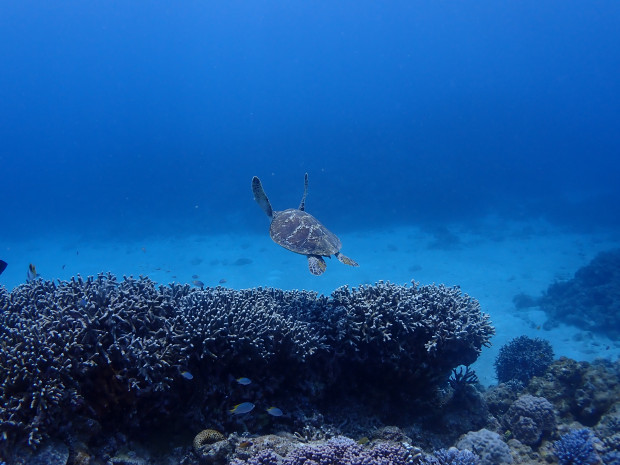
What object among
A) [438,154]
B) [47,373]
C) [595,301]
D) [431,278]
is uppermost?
[438,154]

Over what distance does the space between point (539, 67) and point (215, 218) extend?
139 meters

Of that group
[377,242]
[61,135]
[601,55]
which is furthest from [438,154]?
[61,135]

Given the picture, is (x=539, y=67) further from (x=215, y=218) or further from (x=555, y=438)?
(x=555, y=438)

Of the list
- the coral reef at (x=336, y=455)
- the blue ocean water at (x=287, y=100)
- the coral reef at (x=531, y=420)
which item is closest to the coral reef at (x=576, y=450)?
the coral reef at (x=531, y=420)

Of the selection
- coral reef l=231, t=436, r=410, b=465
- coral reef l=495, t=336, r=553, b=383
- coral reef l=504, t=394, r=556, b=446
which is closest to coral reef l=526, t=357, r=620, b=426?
coral reef l=504, t=394, r=556, b=446

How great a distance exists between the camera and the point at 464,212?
45.6m

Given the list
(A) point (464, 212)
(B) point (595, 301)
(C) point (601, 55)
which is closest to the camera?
(B) point (595, 301)

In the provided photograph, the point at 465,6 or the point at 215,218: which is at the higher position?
the point at 465,6

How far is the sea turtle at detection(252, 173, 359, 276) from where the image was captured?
641 cm

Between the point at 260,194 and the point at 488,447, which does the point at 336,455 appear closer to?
the point at 488,447

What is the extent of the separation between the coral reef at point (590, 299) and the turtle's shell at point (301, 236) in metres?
15.7

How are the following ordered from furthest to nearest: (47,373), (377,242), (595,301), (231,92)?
(231,92) < (377,242) < (595,301) < (47,373)

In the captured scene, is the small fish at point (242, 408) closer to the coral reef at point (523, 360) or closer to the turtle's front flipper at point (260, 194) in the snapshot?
the turtle's front flipper at point (260, 194)

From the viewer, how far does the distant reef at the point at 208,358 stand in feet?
11.6
